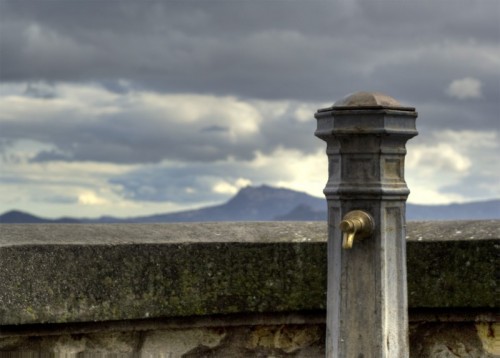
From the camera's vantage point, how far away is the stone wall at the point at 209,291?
4.01 meters

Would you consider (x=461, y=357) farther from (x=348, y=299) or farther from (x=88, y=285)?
(x=88, y=285)

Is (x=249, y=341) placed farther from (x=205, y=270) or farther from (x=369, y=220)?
(x=369, y=220)

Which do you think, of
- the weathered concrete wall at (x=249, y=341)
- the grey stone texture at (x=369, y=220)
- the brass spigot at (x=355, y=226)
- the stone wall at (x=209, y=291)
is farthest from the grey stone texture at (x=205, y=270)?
the brass spigot at (x=355, y=226)

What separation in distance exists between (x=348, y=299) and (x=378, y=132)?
58 centimetres

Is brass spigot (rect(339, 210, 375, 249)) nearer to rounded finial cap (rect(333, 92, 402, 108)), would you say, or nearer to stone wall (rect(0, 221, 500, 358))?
rounded finial cap (rect(333, 92, 402, 108))

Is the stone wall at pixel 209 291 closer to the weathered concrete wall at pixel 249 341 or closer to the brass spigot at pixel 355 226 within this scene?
the weathered concrete wall at pixel 249 341

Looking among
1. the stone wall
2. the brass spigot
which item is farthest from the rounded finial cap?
the stone wall

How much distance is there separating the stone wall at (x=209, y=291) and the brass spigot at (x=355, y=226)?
670 mm

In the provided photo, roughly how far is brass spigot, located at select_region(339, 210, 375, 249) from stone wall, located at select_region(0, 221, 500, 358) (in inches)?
26.4

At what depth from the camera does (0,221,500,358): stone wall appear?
4012mm

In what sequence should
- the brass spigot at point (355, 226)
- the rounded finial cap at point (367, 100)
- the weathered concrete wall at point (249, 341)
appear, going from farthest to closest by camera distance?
the weathered concrete wall at point (249, 341)
the rounded finial cap at point (367, 100)
the brass spigot at point (355, 226)

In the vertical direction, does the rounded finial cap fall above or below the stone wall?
above

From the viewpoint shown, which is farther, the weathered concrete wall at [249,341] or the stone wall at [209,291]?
the weathered concrete wall at [249,341]

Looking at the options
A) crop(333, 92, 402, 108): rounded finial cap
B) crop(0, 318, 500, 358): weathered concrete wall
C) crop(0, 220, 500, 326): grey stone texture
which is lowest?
crop(0, 318, 500, 358): weathered concrete wall
